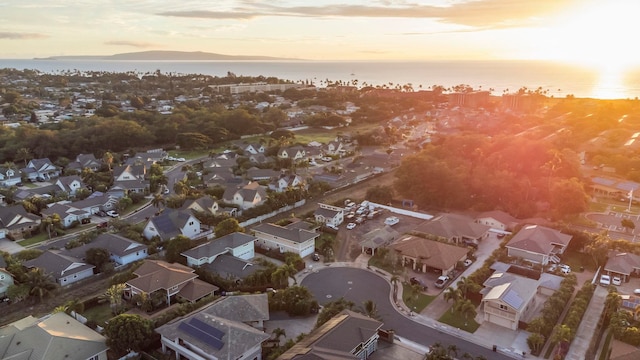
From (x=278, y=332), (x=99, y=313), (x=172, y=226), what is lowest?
(x=99, y=313)

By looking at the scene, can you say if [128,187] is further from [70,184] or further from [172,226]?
[172,226]

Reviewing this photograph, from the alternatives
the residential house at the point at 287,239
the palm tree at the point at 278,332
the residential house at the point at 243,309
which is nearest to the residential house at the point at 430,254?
the residential house at the point at 287,239

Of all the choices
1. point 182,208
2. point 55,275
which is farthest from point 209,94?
point 55,275

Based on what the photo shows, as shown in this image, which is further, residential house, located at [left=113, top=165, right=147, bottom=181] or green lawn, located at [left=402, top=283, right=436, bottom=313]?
residential house, located at [left=113, top=165, right=147, bottom=181]

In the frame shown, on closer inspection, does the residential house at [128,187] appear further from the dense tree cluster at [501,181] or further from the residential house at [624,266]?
the residential house at [624,266]

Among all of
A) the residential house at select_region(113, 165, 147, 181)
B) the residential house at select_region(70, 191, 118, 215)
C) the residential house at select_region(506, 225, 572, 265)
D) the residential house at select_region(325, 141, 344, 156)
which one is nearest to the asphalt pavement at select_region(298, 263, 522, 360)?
the residential house at select_region(506, 225, 572, 265)

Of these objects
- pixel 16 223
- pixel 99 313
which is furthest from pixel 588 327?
pixel 16 223

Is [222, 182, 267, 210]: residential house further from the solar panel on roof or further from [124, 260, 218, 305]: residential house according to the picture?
the solar panel on roof
